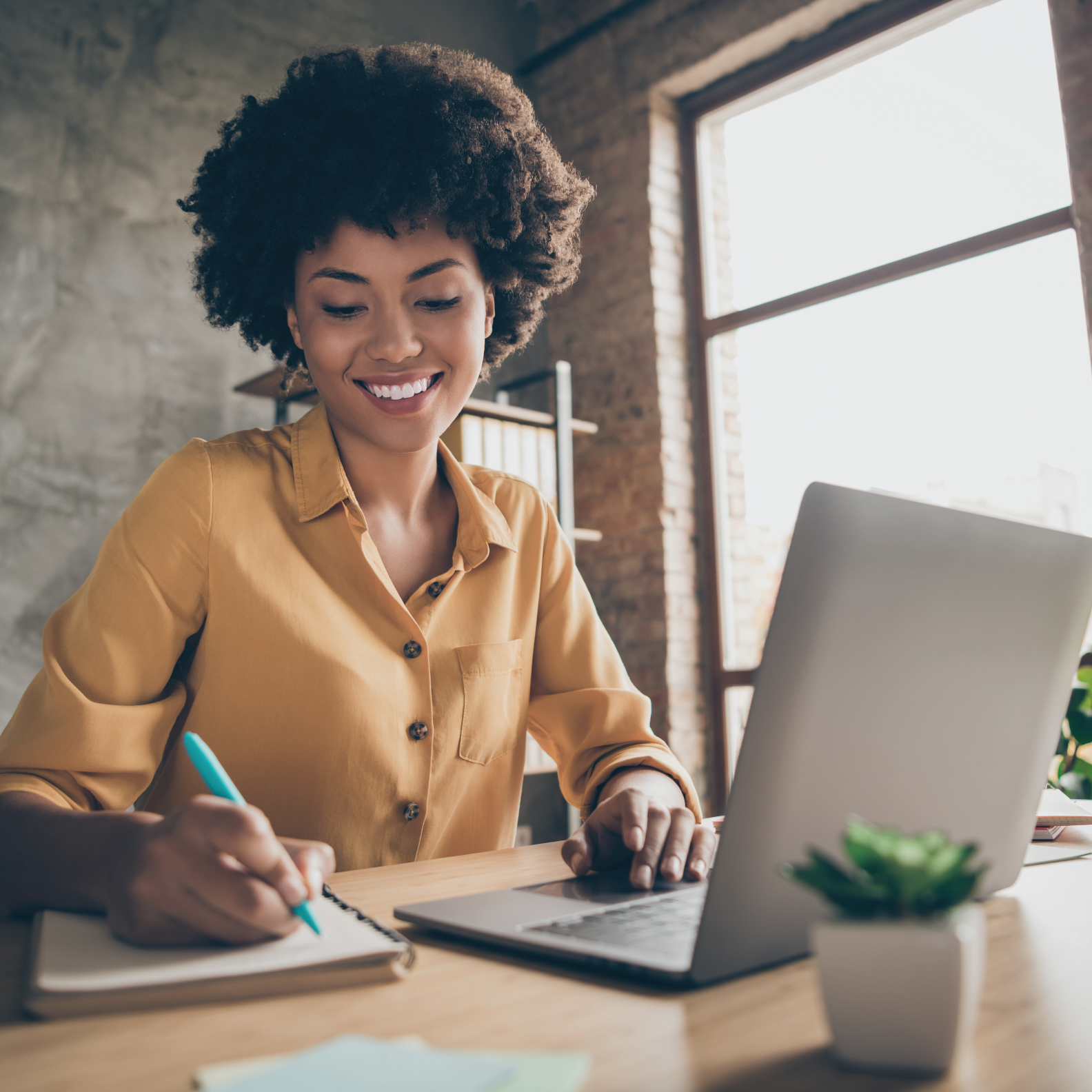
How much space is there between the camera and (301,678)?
107 cm

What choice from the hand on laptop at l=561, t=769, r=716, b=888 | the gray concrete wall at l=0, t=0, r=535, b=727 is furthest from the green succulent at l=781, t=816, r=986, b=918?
the gray concrete wall at l=0, t=0, r=535, b=727

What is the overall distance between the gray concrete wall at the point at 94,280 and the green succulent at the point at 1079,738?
94.5 inches

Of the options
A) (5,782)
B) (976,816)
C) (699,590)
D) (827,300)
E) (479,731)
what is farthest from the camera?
(699,590)

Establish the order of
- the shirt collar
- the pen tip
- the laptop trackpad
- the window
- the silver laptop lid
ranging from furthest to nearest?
the window, the shirt collar, the laptop trackpad, the pen tip, the silver laptop lid

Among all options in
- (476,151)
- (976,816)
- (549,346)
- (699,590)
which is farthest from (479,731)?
(549,346)

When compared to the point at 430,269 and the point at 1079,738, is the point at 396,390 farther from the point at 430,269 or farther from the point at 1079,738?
the point at 1079,738

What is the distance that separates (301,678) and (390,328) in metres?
0.45

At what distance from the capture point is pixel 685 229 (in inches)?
140

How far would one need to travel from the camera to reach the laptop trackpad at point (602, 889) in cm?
75

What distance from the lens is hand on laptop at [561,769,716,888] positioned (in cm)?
82

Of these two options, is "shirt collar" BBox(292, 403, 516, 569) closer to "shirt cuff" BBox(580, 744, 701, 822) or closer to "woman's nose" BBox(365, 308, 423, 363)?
"woman's nose" BBox(365, 308, 423, 363)

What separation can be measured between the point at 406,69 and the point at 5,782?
1059mm

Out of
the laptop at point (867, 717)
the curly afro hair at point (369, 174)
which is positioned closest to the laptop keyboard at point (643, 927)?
the laptop at point (867, 717)

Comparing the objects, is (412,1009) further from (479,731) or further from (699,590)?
(699,590)
